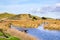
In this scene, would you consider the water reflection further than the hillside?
No

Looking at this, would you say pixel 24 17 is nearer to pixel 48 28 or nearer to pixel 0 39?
pixel 48 28

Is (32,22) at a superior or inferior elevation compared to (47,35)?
inferior

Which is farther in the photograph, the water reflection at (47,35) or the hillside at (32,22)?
the hillside at (32,22)

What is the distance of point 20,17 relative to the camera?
4850 inches

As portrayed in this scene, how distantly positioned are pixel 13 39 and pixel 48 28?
98.4ft

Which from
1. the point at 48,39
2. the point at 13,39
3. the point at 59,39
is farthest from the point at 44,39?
the point at 13,39

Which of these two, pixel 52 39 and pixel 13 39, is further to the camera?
pixel 52 39

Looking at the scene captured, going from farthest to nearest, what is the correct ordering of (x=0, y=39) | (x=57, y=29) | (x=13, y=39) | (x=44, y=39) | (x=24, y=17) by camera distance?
1. (x=24, y=17)
2. (x=57, y=29)
3. (x=44, y=39)
4. (x=13, y=39)
5. (x=0, y=39)

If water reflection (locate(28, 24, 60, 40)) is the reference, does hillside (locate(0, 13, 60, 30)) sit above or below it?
below

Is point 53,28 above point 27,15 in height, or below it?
above

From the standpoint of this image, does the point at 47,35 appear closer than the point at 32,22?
Yes

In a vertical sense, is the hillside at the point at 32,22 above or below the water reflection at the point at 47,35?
below

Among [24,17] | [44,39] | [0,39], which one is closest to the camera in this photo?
[0,39]

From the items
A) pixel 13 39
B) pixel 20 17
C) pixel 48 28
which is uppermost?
pixel 13 39
